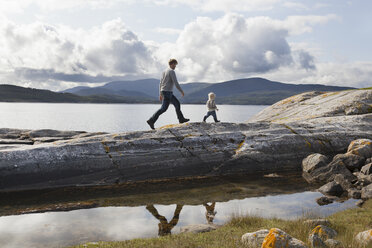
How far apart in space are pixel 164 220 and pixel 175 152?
5688mm

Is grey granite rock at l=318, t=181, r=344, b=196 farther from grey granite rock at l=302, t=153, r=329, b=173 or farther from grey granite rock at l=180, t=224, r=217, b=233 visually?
grey granite rock at l=180, t=224, r=217, b=233

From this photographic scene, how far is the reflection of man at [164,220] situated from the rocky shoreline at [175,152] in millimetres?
3913

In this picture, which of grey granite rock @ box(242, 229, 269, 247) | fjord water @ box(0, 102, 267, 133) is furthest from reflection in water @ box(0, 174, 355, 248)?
fjord water @ box(0, 102, 267, 133)

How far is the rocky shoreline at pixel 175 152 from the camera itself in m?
13.0

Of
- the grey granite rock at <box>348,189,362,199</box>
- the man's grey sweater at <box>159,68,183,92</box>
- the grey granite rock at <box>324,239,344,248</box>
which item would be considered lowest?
the grey granite rock at <box>348,189,362,199</box>

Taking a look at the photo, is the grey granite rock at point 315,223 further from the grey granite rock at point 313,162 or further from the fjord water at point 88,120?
the fjord water at point 88,120

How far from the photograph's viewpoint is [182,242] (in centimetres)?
683

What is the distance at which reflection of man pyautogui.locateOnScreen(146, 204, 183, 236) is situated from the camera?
8.34 m

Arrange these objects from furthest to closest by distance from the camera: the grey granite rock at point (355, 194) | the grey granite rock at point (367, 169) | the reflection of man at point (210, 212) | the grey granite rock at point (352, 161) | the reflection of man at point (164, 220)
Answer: the grey granite rock at point (352, 161) < the grey granite rock at point (367, 169) < the grey granite rock at point (355, 194) < the reflection of man at point (210, 212) < the reflection of man at point (164, 220)

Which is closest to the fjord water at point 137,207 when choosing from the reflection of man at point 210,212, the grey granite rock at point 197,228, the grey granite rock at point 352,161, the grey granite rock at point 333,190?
the reflection of man at point 210,212

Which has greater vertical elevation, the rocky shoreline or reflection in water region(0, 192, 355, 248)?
the rocky shoreline

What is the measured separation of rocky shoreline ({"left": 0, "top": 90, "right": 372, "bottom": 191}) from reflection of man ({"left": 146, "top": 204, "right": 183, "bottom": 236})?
3.91m

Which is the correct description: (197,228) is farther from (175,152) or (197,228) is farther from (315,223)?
(175,152)

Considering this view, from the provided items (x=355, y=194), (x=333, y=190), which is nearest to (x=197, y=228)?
(x=333, y=190)
